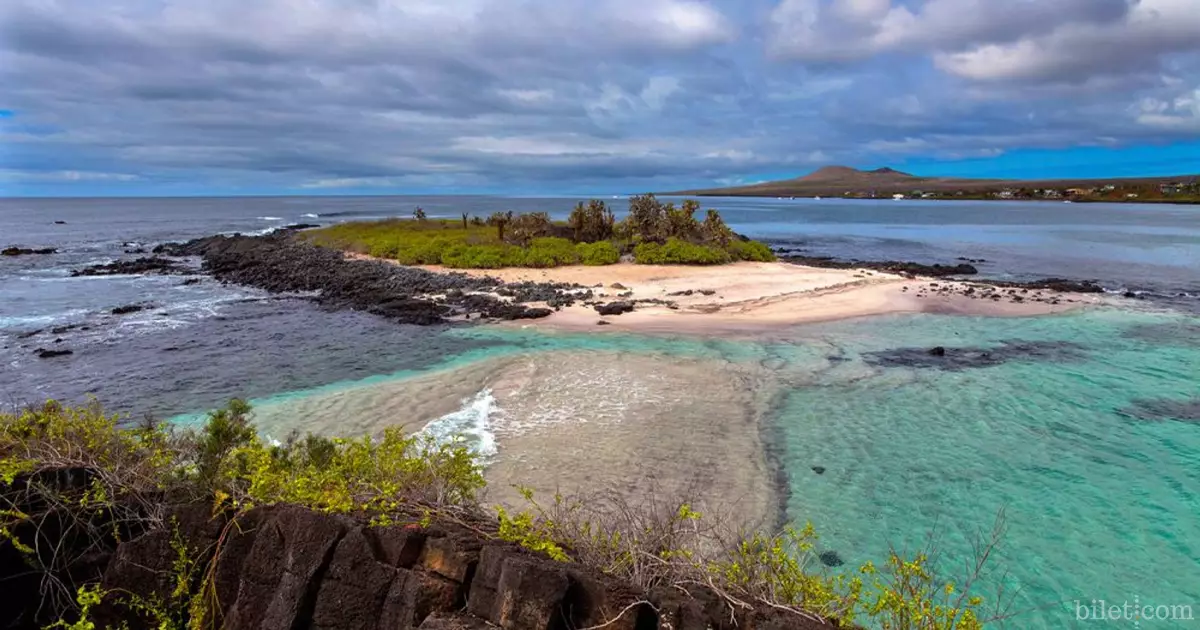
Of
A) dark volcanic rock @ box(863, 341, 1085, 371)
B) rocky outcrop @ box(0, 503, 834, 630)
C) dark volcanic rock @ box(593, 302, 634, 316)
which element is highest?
rocky outcrop @ box(0, 503, 834, 630)

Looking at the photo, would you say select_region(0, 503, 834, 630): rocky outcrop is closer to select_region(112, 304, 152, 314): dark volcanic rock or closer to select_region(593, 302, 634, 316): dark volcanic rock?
select_region(593, 302, 634, 316): dark volcanic rock

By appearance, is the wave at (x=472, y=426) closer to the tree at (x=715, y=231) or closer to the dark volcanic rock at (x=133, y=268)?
the tree at (x=715, y=231)

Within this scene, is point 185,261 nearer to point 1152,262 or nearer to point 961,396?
point 961,396

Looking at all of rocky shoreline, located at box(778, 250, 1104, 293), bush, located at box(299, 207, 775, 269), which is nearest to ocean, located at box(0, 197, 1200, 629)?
rocky shoreline, located at box(778, 250, 1104, 293)

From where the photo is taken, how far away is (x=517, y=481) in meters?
11.9

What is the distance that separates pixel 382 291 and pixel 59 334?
536 inches

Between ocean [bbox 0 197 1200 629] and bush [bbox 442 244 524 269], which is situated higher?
bush [bbox 442 244 524 269]

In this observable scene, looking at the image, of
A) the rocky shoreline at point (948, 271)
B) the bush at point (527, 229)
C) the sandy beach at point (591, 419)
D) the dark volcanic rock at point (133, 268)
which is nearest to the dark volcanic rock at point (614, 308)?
the sandy beach at point (591, 419)

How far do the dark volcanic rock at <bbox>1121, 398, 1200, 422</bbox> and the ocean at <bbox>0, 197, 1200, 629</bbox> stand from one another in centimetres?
8

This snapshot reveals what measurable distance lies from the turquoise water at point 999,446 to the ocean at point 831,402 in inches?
2.0

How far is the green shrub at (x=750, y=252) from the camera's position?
1825 inches

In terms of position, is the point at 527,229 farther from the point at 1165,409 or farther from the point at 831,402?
the point at 1165,409

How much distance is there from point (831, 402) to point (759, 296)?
50.3 feet

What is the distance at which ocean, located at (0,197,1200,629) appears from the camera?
403 inches
